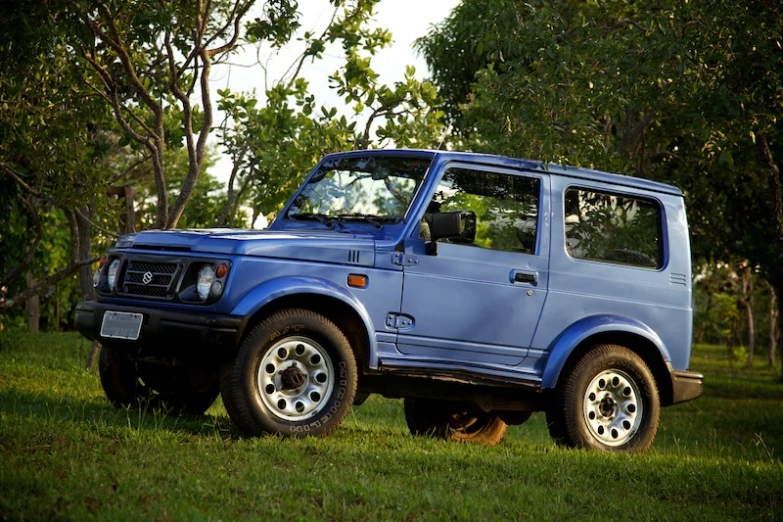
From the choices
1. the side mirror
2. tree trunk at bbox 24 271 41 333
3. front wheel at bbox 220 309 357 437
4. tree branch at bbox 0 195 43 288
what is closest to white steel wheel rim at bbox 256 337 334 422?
front wheel at bbox 220 309 357 437

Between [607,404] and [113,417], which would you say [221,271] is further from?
[607,404]

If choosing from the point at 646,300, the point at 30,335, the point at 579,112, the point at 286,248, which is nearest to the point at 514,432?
the point at 579,112

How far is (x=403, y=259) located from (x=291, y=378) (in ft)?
3.52

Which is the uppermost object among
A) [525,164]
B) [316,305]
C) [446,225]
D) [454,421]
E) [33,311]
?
[525,164]

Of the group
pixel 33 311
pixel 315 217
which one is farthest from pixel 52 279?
pixel 33 311

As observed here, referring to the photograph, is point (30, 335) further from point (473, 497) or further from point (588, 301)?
point (473, 497)

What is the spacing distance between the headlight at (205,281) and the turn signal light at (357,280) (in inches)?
34.4

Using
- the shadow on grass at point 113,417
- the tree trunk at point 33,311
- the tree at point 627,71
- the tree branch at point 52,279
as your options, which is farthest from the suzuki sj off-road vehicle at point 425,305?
the tree trunk at point 33,311

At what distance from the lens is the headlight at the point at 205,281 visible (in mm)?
7199

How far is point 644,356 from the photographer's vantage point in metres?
8.94

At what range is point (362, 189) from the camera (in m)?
8.47

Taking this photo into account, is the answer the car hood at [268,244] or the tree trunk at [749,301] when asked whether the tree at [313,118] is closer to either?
the car hood at [268,244]

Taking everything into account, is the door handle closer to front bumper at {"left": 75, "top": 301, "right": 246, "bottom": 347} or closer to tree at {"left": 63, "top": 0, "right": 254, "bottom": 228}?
front bumper at {"left": 75, "top": 301, "right": 246, "bottom": 347}

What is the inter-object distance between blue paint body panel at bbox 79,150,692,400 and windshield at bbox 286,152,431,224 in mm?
70
